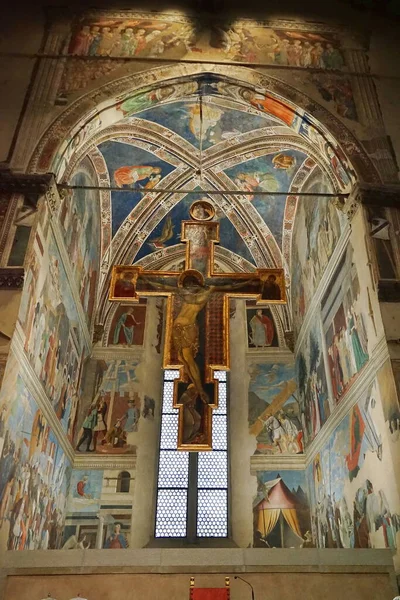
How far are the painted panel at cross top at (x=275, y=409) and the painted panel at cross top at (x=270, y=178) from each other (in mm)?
3760

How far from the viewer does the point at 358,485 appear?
9.59 metres

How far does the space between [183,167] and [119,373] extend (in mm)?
5960

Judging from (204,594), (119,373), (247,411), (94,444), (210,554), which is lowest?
(204,594)

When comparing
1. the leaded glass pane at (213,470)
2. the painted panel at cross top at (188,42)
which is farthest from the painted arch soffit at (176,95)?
the leaded glass pane at (213,470)

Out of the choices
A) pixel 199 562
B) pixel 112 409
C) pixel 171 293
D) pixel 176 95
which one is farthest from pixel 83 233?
pixel 199 562

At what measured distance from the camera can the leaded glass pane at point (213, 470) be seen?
14219mm

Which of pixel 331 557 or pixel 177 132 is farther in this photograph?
pixel 177 132

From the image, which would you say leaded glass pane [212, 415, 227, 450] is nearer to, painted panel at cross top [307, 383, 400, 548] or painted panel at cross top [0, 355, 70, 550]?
painted panel at cross top [307, 383, 400, 548]

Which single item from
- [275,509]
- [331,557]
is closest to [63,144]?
[331,557]

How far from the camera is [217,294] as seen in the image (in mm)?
9492

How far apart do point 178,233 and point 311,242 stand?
4.72 metres

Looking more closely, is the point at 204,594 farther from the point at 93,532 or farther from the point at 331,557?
the point at 93,532

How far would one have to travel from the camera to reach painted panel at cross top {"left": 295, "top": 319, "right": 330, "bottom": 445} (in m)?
12.5

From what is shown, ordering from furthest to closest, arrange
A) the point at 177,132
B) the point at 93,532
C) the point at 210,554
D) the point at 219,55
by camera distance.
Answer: the point at 177,132
the point at 93,532
the point at 219,55
the point at 210,554
